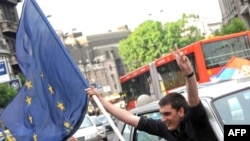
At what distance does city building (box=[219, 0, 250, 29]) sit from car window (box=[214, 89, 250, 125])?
40.3 m

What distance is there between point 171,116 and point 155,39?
7519cm

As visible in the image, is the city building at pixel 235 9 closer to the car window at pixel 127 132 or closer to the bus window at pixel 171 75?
the bus window at pixel 171 75

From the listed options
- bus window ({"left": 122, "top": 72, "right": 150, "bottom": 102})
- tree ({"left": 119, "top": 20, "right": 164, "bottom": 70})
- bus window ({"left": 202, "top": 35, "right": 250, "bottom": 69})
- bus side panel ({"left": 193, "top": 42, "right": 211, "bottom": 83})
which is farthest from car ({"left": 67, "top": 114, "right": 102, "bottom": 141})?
tree ({"left": 119, "top": 20, "right": 164, "bottom": 70})

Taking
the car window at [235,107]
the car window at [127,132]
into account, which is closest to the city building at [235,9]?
the car window at [127,132]

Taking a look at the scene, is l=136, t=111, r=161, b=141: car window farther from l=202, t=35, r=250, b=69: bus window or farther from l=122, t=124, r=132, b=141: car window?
l=202, t=35, r=250, b=69: bus window

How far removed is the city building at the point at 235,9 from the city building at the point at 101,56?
63508 millimetres

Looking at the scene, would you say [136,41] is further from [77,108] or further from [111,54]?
[77,108]

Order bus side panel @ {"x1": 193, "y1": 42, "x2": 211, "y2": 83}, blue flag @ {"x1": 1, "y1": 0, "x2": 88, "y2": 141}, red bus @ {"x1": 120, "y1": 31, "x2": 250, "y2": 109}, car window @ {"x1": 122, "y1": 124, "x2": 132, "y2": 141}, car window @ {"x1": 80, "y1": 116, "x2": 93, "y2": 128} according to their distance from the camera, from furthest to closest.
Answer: red bus @ {"x1": 120, "y1": 31, "x2": 250, "y2": 109} < bus side panel @ {"x1": 193, "y1": 42, "x2": 211, "y2": 83} < car window @ {"x1": 80, "y1": 116, "x2": 93, "y2": 128} < car window @ {"x1": 122, "y1": 124, "x2": 132, "y2": 141} < blue flag @ {"x1": 1, "y1": 0, "x2": 88, "y2": 141}

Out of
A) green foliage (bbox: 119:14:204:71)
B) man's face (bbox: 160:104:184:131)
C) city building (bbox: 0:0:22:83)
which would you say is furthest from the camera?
green foliage (bbox: 119:14:204:71)

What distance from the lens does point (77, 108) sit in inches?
179

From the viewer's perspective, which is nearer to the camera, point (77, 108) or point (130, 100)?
point (77, 108)

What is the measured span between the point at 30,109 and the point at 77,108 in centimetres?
57

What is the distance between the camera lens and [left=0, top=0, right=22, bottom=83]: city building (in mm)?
52500

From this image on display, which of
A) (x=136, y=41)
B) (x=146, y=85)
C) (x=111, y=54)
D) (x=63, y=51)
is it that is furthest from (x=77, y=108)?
(x=111, y=54)
